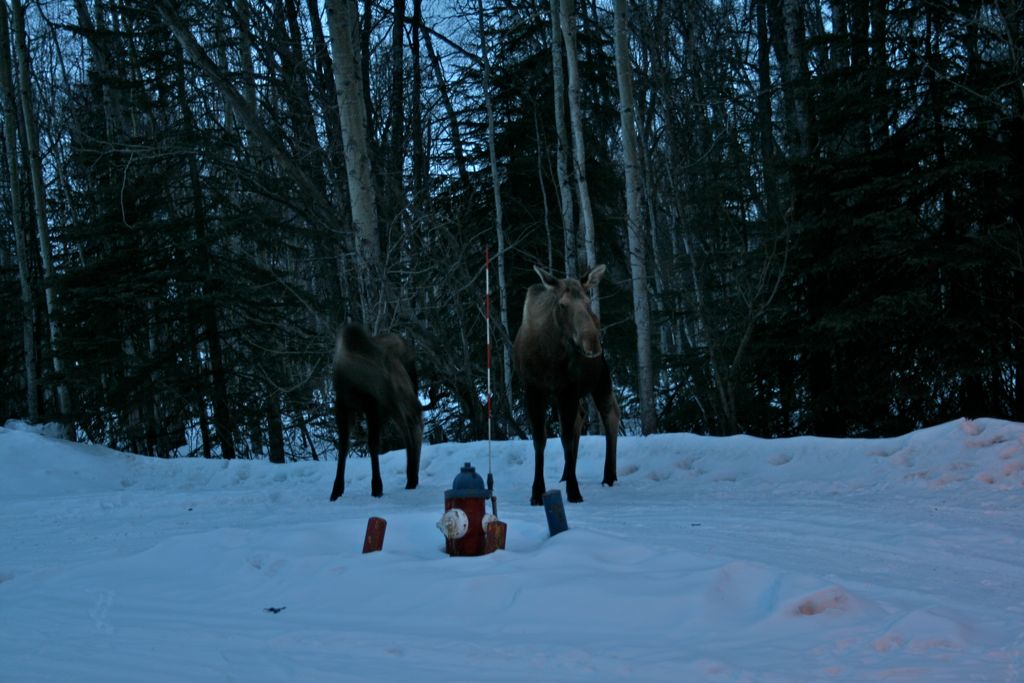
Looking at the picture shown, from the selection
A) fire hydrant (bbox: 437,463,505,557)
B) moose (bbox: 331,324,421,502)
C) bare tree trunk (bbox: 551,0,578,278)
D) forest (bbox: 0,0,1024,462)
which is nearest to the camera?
fire hydrant (bbox: 437,463,505,557)

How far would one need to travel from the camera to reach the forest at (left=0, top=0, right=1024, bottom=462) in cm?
1253

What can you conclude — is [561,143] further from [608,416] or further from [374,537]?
[374,537]

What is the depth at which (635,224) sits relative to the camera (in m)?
13.0

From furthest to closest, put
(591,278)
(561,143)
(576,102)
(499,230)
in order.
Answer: (499,230)
(561,143)
(576,102)
(591,278)

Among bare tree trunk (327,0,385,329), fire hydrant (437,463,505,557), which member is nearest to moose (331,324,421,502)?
bare tree trunk (327,0,385,329)

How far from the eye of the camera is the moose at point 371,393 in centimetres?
917

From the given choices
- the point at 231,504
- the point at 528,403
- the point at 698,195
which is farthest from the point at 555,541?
the point at 698,195

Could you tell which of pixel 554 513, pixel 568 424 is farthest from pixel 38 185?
pixel 554 513

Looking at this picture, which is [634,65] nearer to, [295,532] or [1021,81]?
[1021,81]

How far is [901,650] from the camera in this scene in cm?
328

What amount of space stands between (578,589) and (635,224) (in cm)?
930

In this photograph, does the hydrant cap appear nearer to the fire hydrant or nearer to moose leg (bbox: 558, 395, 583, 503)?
the fire hydrant

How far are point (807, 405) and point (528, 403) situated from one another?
7.30 metres

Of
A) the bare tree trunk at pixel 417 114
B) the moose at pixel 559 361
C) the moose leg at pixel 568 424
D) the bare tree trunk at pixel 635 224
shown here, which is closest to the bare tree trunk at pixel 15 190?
the bare tree trunk at pixel 417 114
